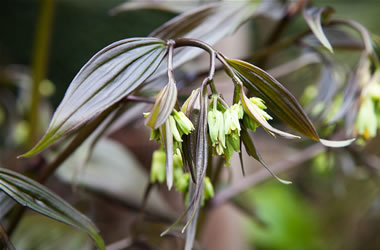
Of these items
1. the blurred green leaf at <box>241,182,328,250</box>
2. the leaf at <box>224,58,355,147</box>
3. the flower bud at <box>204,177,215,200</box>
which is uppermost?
the leaf at <box>224,58,355,147</box>

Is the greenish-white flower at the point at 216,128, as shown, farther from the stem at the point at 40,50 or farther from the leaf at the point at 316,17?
the stem at the point at 40,50

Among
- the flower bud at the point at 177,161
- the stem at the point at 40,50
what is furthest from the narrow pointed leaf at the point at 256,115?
the stem at the point at 40,50

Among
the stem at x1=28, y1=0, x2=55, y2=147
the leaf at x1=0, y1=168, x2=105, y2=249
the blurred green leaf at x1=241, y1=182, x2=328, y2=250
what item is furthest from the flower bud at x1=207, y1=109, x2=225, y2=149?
the blurred green leaf at x1=241, y1=182, x2=328, y2=250

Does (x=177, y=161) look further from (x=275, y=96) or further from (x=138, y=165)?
(x=138, y=165)

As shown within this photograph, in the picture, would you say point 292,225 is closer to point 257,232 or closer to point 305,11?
point 257,232

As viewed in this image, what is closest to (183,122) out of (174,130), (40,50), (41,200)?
(174,130)

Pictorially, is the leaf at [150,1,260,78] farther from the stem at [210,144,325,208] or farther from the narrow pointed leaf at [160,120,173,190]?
the stem at [210,144,325,208]
